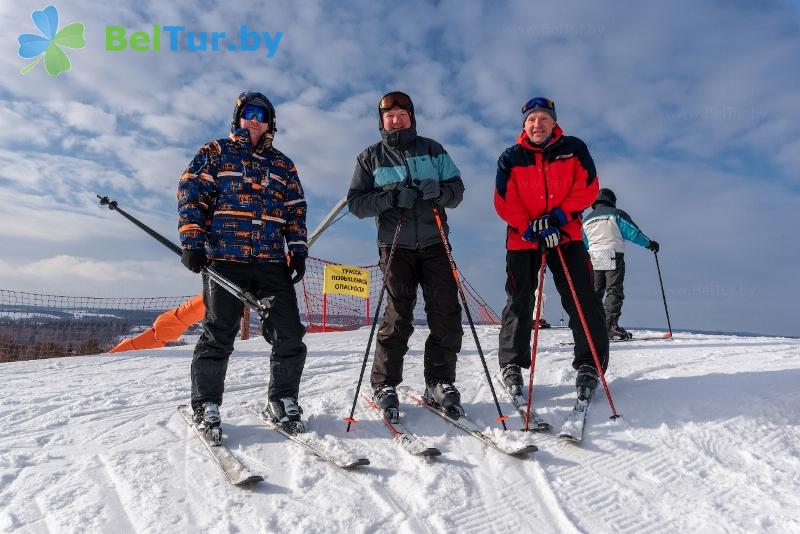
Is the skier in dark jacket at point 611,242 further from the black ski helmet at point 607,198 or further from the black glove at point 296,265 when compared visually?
the black glove at point 296,265

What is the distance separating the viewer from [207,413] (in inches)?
114

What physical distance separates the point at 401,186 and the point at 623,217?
554 centimetres

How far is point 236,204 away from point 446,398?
1.98 meters

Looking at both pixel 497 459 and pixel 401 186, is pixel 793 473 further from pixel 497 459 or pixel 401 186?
pixel 401 186

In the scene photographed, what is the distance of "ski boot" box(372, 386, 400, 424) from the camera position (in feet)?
10.2

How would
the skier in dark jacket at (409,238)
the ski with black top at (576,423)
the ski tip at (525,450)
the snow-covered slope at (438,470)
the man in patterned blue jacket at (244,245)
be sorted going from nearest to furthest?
the snow-covered slope at (438,470) → the ski tip at (525,450) → the ski with black top at (576,423) → the man in patterned blue jacket at (244,245) → the skier in dark jacket at (409,238)

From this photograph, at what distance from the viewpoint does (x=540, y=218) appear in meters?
3.44

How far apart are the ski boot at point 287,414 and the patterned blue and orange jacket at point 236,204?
0.98m

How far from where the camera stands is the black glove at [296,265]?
3332mm

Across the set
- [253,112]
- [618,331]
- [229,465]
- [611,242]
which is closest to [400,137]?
[253,112]

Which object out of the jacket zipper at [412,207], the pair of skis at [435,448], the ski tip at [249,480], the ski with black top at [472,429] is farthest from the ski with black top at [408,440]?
the jacket zipper at [412,207]

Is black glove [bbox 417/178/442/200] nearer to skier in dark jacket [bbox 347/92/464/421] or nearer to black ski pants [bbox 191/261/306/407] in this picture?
skier in dark jacket [bbox 347/92/464/421]

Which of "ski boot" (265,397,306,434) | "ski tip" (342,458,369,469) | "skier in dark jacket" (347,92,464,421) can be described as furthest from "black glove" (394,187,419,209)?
"ski tip" (342,458,369,469)

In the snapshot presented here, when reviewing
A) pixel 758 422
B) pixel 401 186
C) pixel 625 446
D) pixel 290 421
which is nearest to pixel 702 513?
pixel 625 446
